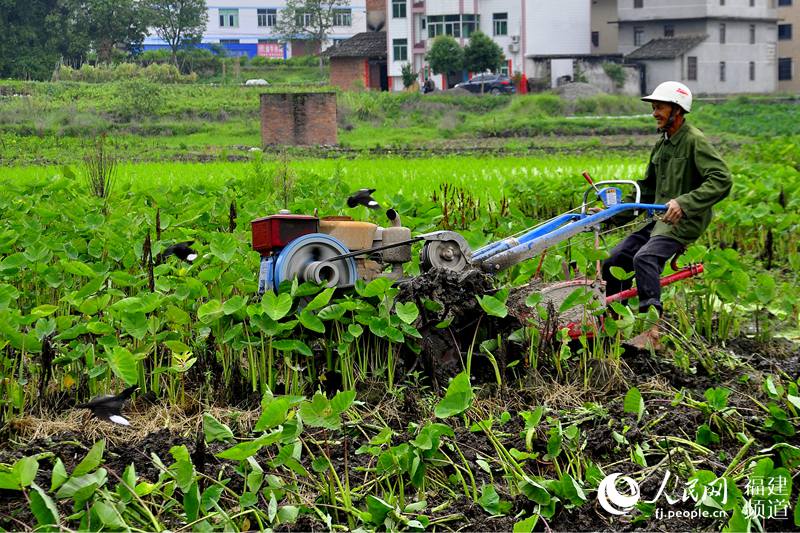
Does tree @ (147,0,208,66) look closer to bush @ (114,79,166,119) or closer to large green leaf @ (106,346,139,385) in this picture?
bush @ (114,79,166,119)

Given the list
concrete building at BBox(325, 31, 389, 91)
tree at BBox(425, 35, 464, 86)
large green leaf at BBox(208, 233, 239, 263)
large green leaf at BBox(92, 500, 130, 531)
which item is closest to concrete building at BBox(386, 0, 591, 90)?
concrete building at BBox(325, 31, 389, 91)

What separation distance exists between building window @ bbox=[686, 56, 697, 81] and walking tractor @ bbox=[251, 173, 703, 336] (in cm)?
4345

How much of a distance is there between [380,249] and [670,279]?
1667 millimetres

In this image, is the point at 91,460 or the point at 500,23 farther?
the point at 500,23

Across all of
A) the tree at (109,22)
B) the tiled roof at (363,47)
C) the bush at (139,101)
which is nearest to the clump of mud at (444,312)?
the bush at (139,101)

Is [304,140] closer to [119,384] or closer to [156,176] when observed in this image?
[156,176]

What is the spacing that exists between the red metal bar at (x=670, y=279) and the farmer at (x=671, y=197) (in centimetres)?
7

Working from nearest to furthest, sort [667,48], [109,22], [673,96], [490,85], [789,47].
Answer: [673,96] → [490,85] → [667,48] → [109,22] → [789,47]

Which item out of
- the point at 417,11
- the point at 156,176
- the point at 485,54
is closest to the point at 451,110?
the point at 485,54

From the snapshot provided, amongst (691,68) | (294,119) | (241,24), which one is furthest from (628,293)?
(241,24)

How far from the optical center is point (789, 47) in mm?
53812

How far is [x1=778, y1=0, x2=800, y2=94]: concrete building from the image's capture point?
174 feet

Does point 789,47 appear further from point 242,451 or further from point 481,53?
point 242,451

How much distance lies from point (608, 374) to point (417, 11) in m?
44.7
